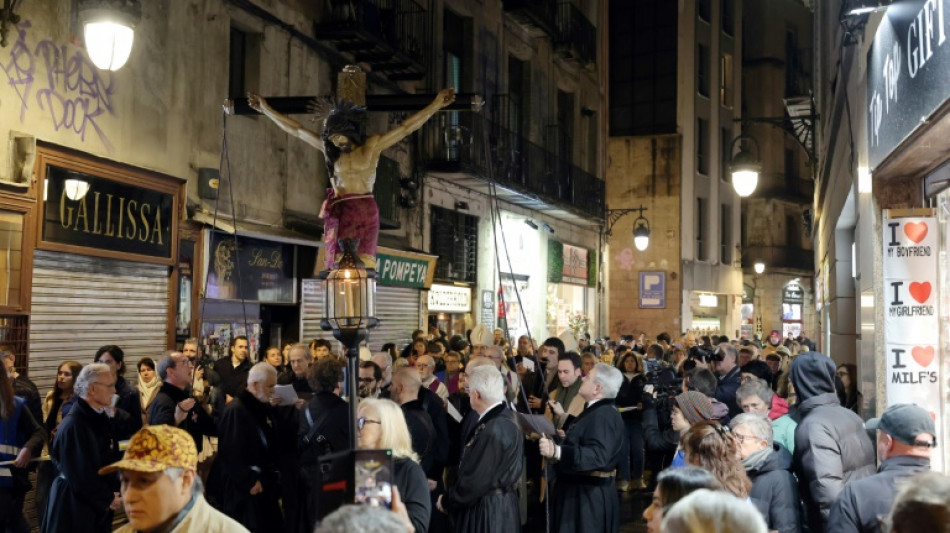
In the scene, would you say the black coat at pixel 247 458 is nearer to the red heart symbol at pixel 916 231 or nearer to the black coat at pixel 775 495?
the black coat at pixel 775 495

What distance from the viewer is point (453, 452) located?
9672mm

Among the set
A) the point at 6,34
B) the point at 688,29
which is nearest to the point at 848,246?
the point at 6,34

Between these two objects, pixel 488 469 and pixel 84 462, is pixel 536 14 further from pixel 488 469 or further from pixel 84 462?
pixel 84 462

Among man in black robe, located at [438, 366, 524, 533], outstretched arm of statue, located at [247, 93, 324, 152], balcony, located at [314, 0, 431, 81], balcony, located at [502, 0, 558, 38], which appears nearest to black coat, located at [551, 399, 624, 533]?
man in black robe, located at [438, 366, 524, 533]

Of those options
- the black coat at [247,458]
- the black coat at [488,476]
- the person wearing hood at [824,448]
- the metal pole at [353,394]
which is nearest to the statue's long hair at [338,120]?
the metal pole at [353,394]

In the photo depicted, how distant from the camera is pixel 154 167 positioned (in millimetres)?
12938

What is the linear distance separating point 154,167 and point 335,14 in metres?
5.35

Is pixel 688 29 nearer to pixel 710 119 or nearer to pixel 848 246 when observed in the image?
pixel 710 119

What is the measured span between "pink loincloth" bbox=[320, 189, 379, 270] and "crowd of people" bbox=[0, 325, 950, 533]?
108 cm

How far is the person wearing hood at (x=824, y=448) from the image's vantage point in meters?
6.23

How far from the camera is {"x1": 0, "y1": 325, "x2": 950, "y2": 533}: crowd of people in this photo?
4133 mm

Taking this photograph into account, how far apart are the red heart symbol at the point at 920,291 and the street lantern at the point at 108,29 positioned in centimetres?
682

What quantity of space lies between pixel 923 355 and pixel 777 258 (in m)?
41.6

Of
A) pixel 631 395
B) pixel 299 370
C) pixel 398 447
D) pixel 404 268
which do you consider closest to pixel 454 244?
pixel 404 268
